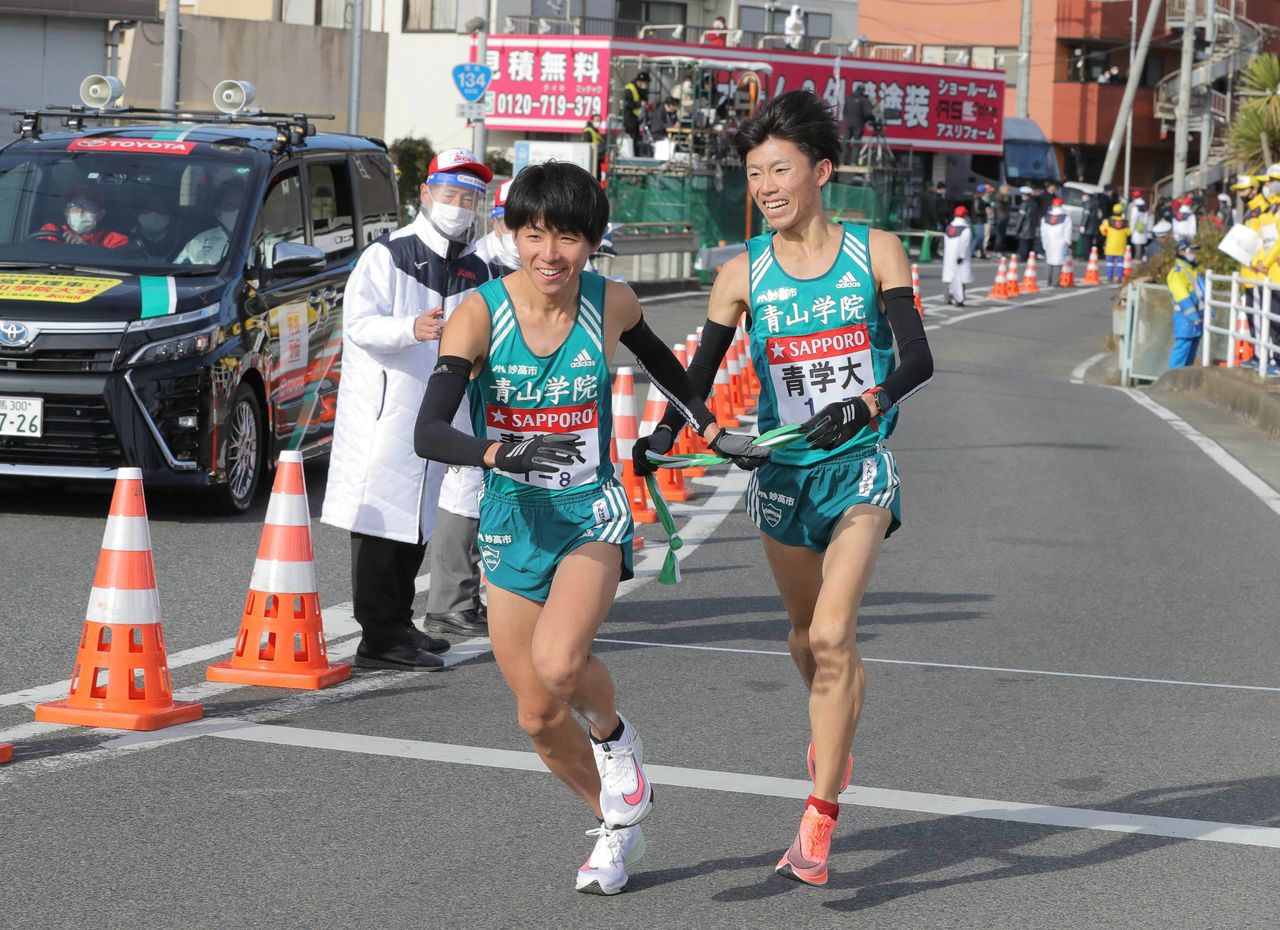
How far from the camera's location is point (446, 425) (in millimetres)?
4707

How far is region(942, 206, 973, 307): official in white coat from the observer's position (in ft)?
117

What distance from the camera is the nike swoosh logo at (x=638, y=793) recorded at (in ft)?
16.1

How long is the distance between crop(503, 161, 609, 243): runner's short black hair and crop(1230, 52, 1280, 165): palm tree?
3565 centimetres

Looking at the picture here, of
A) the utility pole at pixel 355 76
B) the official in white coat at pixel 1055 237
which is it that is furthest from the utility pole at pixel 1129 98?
the utility pole at pixel 355 76

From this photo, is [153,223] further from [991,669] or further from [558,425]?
[558,425]

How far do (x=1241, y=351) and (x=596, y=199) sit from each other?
59.3 feet

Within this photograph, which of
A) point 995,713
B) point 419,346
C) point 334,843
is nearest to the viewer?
point 334,843

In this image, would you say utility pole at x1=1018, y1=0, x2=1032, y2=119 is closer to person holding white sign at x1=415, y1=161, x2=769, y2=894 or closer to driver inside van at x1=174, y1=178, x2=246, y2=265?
driver inside van at x1=174, y1=178, x2=246, y2=265

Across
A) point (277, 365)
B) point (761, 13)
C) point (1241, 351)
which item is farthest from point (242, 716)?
point (761, 13)

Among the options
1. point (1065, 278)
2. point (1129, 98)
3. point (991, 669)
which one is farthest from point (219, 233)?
point (1129, 98)

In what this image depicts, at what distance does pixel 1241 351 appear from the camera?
21.7m

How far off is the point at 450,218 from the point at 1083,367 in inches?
845

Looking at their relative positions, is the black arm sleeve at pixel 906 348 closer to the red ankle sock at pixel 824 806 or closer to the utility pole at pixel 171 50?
the red ankle sock at pixel 824 806

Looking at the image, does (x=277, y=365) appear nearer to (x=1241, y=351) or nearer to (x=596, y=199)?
(x=596, y=199)
